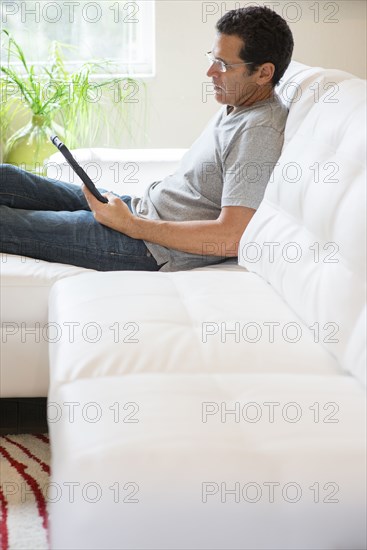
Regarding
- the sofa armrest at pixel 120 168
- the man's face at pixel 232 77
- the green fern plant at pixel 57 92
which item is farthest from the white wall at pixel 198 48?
the man's face at pixel 232 77

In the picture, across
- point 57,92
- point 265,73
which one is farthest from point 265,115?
point 57,92

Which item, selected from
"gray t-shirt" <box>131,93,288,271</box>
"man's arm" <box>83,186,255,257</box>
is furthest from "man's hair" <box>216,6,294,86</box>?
"man's arm" <box>83,186,255,257</box>

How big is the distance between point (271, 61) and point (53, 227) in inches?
28.7

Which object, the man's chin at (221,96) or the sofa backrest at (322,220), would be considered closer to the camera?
the sofa backrest at (322,220)

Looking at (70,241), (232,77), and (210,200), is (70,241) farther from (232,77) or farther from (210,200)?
(232,77)

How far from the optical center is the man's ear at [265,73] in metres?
2.44

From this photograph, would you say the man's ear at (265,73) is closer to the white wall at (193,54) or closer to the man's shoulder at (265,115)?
the man's shoulder at (265,115)

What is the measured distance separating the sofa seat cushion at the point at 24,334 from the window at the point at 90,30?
84.4 inches

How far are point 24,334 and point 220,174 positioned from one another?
661mm

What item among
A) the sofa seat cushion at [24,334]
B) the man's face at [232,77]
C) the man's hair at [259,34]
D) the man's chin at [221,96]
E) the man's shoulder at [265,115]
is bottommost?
the sofa seat cushion at [24,334]

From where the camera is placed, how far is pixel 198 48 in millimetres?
4102

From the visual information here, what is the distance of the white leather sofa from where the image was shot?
122 centimetres

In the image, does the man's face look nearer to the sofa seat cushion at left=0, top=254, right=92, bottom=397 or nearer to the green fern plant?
the sofa seat cushion at left=0, top=254, right=92, bottom=397

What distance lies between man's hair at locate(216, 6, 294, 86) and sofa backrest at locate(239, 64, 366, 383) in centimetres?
10
